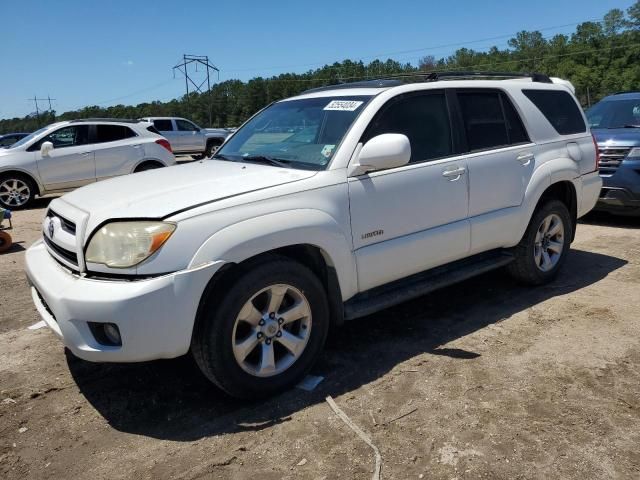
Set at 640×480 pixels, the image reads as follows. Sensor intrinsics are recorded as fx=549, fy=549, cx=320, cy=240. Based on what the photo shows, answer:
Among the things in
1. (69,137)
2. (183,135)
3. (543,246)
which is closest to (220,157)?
(543,246)

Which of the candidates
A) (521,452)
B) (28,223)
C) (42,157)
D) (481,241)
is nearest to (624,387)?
(521,452)

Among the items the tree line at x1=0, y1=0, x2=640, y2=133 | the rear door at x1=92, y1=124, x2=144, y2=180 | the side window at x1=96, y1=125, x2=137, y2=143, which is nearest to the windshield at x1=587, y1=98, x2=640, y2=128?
the rear door at x1=92, y1=124, x2=144, y2=180

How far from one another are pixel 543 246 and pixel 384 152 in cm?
243

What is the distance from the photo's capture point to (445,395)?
322 cm

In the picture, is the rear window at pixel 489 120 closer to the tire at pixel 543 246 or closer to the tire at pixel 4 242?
the tire at pixel 543 246

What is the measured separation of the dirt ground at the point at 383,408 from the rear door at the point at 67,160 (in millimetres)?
7506

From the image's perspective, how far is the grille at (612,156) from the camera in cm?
739

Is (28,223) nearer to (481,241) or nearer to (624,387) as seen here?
(481,241)

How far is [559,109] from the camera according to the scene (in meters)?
5.13

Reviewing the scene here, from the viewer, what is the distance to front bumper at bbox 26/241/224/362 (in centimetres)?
269

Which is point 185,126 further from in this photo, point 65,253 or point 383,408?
point 383,408

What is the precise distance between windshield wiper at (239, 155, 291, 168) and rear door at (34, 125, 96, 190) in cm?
855

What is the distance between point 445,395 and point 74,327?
6.84ft

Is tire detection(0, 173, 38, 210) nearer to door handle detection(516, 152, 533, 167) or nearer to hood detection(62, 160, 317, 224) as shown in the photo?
hood detection(62, 160, 317, 224)
